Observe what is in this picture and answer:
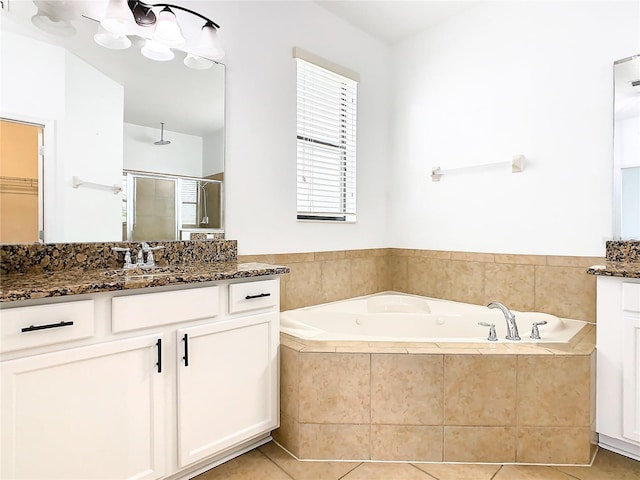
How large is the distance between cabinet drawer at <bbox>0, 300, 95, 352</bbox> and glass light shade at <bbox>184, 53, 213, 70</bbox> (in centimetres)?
140

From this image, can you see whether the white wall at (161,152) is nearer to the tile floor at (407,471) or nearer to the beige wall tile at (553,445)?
the tile floor at (407,471)

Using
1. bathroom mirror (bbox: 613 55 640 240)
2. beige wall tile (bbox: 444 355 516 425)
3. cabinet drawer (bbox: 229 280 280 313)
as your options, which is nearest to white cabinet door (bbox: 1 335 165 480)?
cabinet drawer (bbox: 229 280 280 313)

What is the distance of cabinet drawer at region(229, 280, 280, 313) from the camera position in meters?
1.69

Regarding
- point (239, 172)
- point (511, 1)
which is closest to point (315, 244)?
point (239, 172)

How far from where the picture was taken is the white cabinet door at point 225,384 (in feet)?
5.06

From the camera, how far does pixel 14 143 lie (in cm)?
154

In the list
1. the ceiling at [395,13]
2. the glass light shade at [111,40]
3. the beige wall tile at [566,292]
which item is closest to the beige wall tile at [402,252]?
the beige wall tile at [566,292]

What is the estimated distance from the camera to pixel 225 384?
1.66m

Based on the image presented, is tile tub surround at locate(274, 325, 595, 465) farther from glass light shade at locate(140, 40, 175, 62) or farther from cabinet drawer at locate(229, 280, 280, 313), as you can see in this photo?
glass light shade at locate(140, 40, 175, 62)

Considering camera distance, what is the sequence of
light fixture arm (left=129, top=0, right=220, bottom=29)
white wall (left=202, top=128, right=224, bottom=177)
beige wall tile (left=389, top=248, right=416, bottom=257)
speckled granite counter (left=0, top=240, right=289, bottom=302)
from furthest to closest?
beige wall tile (left=389, top=248, right=416, bottom=257) → white wall (left=202, top=128, right=224, bottom=177) → light fixture arm (left=129, top=0, right=220, bottom=29) → speckled granite counter (left=0, top=240, right=289, bottom=302)

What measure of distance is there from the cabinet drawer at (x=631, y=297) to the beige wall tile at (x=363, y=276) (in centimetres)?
163

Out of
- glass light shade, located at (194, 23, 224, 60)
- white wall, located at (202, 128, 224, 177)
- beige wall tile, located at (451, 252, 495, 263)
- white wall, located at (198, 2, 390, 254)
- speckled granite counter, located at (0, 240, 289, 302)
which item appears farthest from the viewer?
beige wall tile, located at (451, 252, 495, 263)

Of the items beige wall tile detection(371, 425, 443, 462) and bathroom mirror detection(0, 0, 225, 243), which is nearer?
bathroom mirror detection(0, 0, 225, 243)

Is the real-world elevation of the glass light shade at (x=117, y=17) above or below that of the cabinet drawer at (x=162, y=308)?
above
